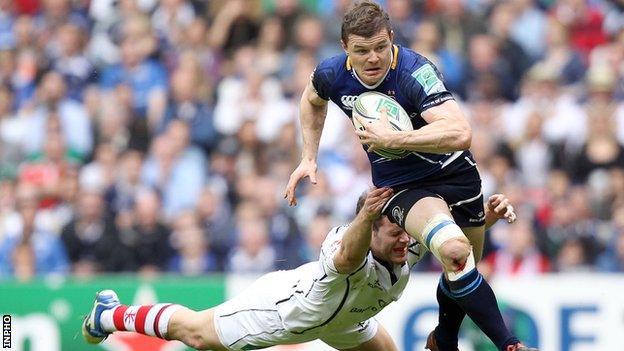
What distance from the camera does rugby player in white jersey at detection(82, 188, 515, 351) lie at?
846cm

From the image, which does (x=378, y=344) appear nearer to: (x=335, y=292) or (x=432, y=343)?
(x=432, y=343)

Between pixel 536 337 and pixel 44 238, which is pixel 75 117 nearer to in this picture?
pixel 44 238

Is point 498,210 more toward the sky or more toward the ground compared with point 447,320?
more toward the sky

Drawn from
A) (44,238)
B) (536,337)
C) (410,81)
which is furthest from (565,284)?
(44,238)

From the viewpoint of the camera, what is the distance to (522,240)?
12.3m

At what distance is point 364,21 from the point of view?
7848 millimetres

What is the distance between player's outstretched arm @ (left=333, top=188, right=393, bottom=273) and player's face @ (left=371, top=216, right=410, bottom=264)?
223mm

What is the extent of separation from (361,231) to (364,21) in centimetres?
120

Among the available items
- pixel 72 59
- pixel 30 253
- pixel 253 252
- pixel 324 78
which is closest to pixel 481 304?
pixel 324 78

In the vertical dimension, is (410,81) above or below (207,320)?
above

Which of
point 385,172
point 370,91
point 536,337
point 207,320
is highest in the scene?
point 370,91

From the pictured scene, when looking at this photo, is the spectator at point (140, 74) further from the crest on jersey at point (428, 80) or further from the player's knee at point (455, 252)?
the player's knee at point (455, 252)

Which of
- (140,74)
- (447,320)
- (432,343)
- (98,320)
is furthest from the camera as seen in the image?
(140,74)

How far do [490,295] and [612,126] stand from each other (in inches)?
223
